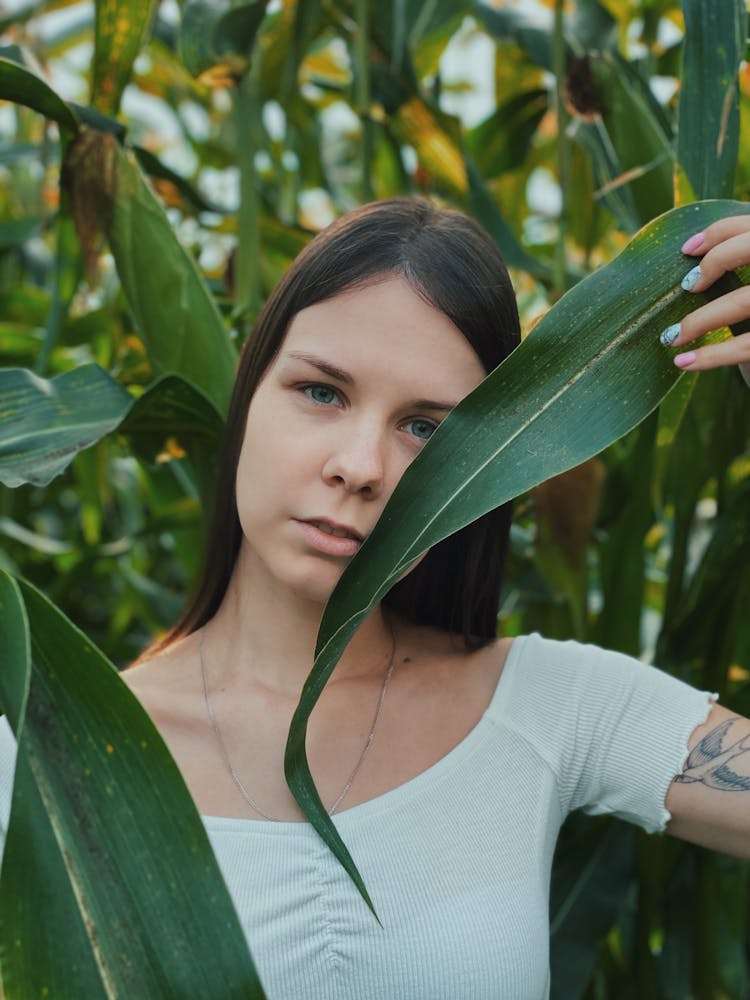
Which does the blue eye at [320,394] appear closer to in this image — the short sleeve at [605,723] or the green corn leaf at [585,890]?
the short sleeve at [605,723]

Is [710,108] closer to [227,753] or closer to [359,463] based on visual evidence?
[359,463]

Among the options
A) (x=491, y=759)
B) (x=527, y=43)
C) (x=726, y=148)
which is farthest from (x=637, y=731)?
(x=527, y=43)

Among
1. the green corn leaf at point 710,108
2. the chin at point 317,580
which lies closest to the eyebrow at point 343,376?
the chin at point 317,580

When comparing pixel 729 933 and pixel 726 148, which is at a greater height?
pixel 726 148

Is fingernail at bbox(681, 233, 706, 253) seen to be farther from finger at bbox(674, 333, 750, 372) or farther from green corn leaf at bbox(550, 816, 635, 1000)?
green corn leaf at bbox(550, 816, 635, 1000)

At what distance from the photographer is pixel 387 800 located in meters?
0.83

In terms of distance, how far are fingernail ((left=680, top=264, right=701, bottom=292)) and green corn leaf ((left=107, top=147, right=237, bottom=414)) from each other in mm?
408

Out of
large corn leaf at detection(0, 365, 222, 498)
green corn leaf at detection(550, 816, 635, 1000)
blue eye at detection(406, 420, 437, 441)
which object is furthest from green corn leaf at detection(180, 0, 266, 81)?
green corn leaf at detection(550, 816, 635, 1000)

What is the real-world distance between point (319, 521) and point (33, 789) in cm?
28

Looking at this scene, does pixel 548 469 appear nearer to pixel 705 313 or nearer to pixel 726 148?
pixel 705 313

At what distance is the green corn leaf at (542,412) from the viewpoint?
62cm

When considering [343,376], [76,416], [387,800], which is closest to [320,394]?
[343,376]

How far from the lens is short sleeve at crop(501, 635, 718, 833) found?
86cm

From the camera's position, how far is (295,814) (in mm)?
824
